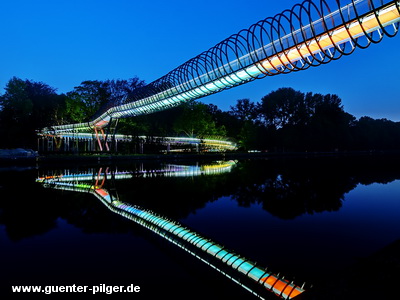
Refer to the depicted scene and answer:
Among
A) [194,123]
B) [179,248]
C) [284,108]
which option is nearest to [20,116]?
[194,123]

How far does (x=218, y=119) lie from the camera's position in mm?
92188

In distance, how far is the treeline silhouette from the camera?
47953 millimetres

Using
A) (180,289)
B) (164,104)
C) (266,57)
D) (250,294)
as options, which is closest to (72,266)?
(180,289)

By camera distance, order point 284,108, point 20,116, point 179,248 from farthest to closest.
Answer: point 284,108 → point 20,116 → point 179,248

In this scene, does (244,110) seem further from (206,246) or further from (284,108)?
(206,246)

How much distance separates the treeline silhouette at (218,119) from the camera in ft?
157

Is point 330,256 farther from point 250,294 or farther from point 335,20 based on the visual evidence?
point 335,20

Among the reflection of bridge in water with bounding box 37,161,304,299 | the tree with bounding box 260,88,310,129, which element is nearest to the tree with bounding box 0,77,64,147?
the reflection of bridge in water with bounding box 37,161,304,299

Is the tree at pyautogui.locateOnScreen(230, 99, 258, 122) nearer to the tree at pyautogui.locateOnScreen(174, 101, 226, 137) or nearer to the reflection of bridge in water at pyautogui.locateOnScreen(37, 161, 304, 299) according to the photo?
the tree at pyautogui.locateOnScreen(174, 101, 226, 137)

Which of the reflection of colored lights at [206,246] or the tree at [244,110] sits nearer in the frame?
the reflection of colored lights at [206,246]

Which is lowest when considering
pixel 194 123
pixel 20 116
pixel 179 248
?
pixel 179 248

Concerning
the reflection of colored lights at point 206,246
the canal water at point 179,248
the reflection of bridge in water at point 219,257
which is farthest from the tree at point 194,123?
the reflection of bridge in water at point 219,257

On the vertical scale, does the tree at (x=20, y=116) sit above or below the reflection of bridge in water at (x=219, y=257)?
above

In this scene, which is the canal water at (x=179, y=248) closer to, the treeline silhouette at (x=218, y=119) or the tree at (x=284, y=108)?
the treeline silhouette at (x=218, y=119)
